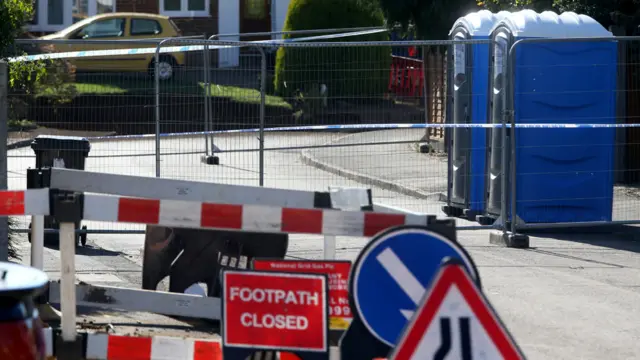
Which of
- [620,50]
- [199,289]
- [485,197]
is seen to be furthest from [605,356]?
[620,50]

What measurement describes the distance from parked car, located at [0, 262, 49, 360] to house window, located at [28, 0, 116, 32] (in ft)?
100

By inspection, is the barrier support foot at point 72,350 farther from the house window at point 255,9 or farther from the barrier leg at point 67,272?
the house window at point 255,9

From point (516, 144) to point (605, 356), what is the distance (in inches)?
185

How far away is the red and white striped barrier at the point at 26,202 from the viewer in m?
5.37

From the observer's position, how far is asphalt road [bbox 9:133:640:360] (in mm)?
7484

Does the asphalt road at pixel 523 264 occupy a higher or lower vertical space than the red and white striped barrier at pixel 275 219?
lower

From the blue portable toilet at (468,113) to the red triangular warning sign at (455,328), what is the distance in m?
8.15

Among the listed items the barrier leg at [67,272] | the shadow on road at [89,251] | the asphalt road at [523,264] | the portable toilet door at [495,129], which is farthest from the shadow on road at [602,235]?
the barrier leg at [67,272]

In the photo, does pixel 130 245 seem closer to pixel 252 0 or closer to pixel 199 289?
pixel 199 289

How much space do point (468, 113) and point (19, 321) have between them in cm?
944

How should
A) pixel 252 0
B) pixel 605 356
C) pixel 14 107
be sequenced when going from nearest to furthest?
pixel 605 356 < pixel 14 107 < pixel 252 0

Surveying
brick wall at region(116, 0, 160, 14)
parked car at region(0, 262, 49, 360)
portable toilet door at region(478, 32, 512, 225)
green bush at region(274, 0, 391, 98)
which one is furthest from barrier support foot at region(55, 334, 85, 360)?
brick wall at region(116, 0, 160, 14)

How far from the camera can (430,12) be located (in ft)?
59.0

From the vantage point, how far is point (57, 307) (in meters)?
7.31
